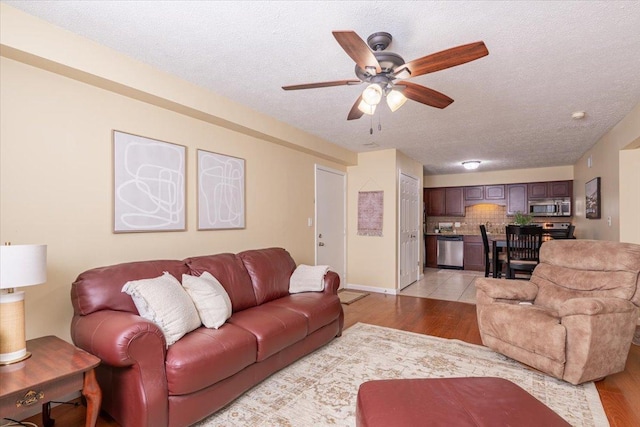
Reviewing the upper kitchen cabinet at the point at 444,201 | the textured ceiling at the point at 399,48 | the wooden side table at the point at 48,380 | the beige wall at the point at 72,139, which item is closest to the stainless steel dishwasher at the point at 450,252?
the upper kitchen cabinet at the point at 444,201

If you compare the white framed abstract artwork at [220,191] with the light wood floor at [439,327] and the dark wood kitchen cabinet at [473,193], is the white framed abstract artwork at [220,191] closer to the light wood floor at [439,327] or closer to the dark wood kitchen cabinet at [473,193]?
the light wood floor at [439,327]

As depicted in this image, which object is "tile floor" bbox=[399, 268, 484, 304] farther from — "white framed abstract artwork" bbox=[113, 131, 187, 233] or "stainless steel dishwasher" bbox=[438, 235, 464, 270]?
"white framed abstract artwork" bbox=[113, 131, 187, 233]

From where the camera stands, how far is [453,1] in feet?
5.69

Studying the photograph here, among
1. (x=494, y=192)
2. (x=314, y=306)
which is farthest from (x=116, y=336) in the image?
(x=494, y=192)

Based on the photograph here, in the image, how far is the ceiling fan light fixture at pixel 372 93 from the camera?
1.97 metres

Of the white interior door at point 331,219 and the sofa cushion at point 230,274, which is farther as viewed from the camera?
the white interior door at point 331,219

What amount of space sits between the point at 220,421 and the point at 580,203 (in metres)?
7.29

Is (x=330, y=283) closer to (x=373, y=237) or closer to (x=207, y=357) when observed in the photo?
(x=207, y=357)

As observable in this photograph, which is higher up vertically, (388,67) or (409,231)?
(388,67)

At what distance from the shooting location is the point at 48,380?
56.2 inches

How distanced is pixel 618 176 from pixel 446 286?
2998 millimetres

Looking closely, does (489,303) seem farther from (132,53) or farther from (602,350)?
(132,53)

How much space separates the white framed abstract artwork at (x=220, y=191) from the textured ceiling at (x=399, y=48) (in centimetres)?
66

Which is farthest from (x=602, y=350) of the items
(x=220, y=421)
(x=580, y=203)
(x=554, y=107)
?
(x=580, y=203)
